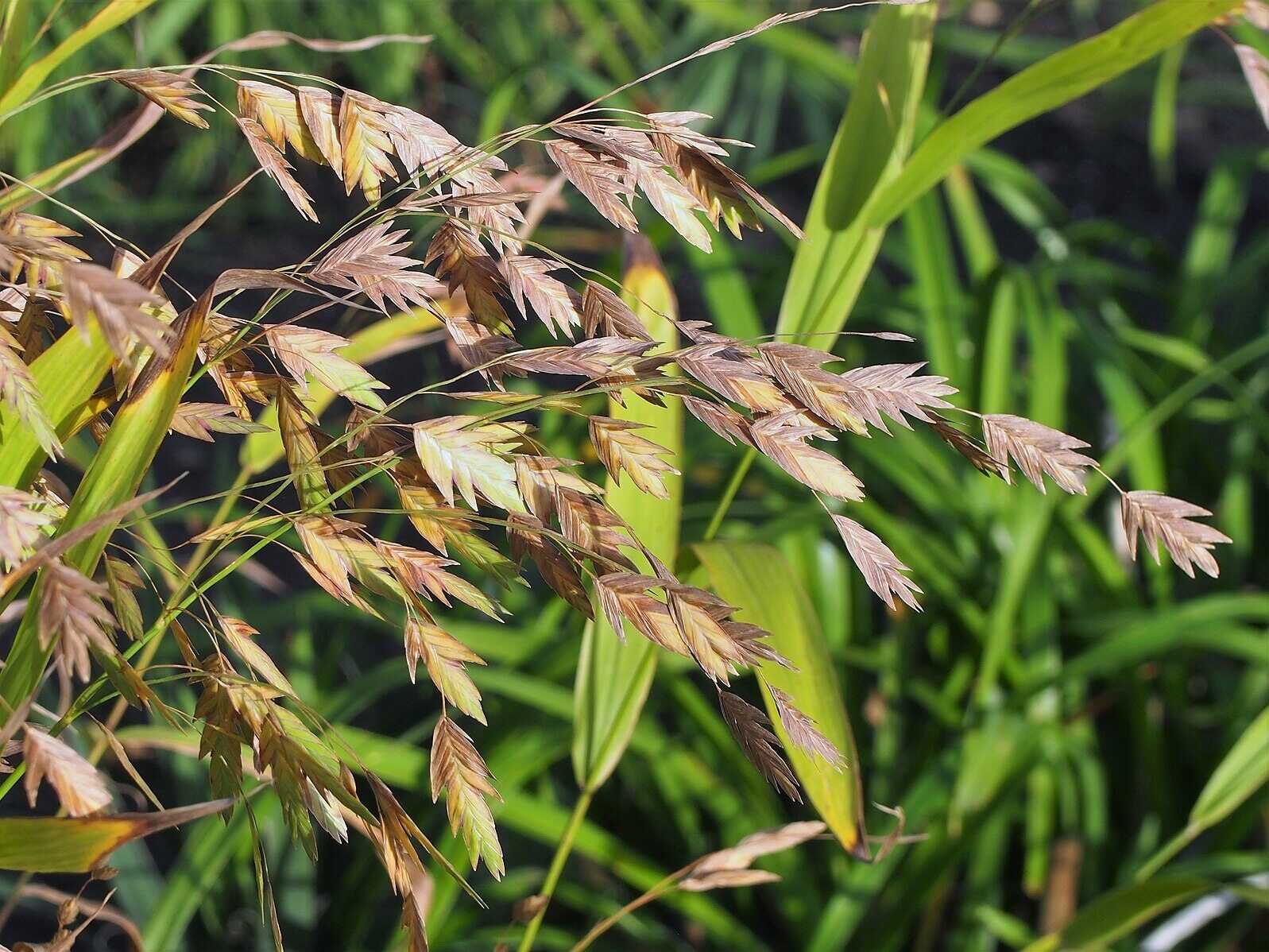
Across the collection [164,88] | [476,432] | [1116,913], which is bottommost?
[1116,913]

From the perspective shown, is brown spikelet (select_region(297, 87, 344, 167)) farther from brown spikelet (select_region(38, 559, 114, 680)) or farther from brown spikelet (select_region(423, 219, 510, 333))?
brown spikelet (select_region(38, 559, 114, 680))

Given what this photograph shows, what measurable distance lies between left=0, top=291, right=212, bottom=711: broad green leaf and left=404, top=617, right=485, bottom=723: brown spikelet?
0.10m

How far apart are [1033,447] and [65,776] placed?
0.90 ft

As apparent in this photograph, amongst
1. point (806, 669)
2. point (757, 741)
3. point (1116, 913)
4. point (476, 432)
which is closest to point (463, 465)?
point (476, 432)

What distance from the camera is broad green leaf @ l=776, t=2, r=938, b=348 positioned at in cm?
52

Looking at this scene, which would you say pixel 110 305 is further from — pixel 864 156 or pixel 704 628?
pixel 864 156

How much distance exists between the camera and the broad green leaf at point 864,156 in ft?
1.71

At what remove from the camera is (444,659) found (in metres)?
0.33

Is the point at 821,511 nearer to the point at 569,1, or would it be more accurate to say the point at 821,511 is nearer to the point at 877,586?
the point at 877,586

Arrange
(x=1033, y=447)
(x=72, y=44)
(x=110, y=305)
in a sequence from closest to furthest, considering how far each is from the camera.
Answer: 1. (x=110, y=305)
2. (x=1033, y=447)
3. (x=72, y=44)

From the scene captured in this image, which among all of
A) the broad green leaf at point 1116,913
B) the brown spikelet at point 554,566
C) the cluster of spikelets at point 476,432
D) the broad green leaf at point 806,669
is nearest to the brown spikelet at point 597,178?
the cluster of spikelets at point 476,432

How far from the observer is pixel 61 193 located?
169 centimetres

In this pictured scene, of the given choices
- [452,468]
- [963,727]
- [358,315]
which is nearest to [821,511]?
[963,727]

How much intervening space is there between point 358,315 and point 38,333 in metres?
0.35
